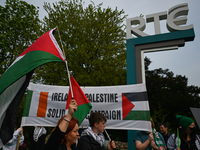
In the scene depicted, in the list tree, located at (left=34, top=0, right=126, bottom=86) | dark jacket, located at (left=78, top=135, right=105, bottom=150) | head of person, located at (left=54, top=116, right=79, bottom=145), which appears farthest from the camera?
tree, located at (left=34, top=0, right=126, bottom=86)

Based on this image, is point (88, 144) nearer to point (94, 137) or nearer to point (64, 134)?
point (94, 137)

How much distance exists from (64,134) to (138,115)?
96.0 inches

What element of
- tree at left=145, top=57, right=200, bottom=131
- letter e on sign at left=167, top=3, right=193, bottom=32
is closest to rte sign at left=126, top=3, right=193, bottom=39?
letter e on sign at left=167, top=3, right=193, bottom=32

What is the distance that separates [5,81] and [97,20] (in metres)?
9.27

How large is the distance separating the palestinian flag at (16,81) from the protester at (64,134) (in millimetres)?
696

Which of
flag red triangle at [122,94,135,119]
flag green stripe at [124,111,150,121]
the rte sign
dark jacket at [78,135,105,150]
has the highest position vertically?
the rte sign

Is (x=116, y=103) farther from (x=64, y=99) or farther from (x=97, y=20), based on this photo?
(x=97, y=20)

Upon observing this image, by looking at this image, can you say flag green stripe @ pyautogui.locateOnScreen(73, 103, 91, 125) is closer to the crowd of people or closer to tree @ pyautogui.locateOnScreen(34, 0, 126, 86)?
the crowd of people

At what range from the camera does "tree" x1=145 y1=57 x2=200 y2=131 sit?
1599cm

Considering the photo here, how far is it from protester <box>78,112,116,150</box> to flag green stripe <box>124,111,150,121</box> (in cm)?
119

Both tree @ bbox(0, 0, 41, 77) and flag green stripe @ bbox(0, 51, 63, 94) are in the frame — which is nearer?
flag green stripe @ bbox(0, 51, 63, 94)

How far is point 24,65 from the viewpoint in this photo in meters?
2.40

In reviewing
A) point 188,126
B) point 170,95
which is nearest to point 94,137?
point 188,126

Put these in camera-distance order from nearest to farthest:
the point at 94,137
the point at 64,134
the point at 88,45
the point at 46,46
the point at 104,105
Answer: the point at 64,134 < the point at 94,137 < the point at 46,46 < the point at 104,105 < the point at 88,45
